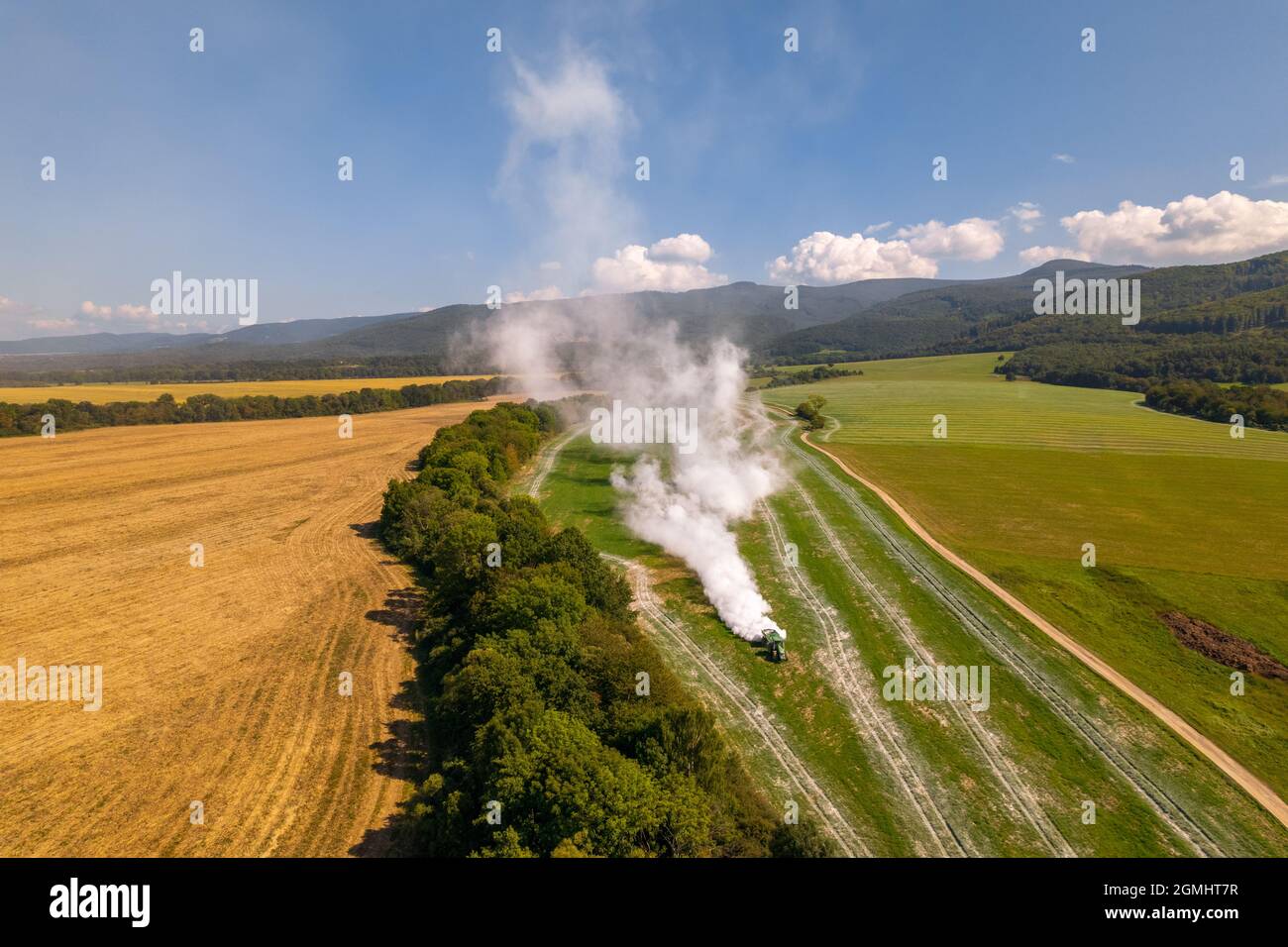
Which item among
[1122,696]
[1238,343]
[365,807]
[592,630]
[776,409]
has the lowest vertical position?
[365,807]

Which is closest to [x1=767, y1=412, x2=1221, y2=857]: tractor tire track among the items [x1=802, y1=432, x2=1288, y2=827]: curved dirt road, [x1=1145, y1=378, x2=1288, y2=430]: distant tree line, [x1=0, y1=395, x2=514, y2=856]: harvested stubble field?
[x1=802, y1=432, x2=1288, y2=827]: curved dirt road

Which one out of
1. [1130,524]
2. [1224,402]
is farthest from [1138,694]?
[1224,402]

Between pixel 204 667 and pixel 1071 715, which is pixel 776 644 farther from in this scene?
pixel 204 667

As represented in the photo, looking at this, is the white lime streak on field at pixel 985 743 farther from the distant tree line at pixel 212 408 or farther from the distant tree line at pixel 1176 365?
the distant tree line at pixel 1176 365

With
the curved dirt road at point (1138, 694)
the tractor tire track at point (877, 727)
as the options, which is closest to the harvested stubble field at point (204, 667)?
the tractor tire track at point (877, 727)

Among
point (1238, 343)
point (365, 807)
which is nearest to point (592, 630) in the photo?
point (365, 807)

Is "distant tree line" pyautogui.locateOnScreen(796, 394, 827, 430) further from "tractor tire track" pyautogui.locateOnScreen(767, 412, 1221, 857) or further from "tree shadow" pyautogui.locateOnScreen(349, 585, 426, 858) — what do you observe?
"tree shadow" pyautogui.locateOnScreen(349, 585, 426, 858)
